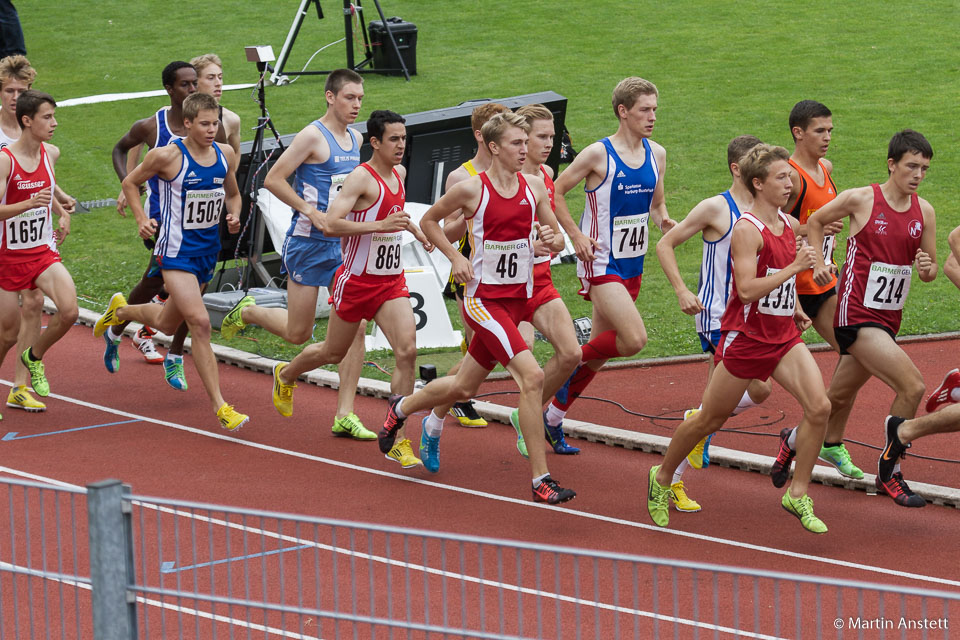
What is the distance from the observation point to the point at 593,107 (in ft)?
71.2

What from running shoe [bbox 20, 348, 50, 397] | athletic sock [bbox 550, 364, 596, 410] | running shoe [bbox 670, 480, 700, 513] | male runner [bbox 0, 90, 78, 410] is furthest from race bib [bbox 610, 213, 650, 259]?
running shoe [bbox 20, 348, 50, 397]

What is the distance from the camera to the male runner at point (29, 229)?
8781mm

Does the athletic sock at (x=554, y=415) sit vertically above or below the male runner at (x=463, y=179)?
below

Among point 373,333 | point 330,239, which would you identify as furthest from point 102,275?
point 330,239

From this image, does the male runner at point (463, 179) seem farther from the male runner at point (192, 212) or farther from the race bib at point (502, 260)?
the male runner at point (192, 212)

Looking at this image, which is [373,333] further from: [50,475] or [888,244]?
[888,244]

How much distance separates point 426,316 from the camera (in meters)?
11.0

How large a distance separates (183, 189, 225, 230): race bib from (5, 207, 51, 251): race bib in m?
1.02

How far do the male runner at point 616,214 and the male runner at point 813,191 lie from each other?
0.80 m

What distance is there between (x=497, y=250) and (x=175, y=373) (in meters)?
3.33

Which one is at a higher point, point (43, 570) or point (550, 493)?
point (43, 570)

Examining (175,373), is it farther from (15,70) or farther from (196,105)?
(15,70)

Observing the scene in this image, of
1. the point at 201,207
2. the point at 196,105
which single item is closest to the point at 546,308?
the point at 201,207

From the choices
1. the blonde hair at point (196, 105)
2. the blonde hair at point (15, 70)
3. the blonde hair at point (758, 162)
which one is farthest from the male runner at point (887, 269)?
the blonde hair at point (15, 70)
